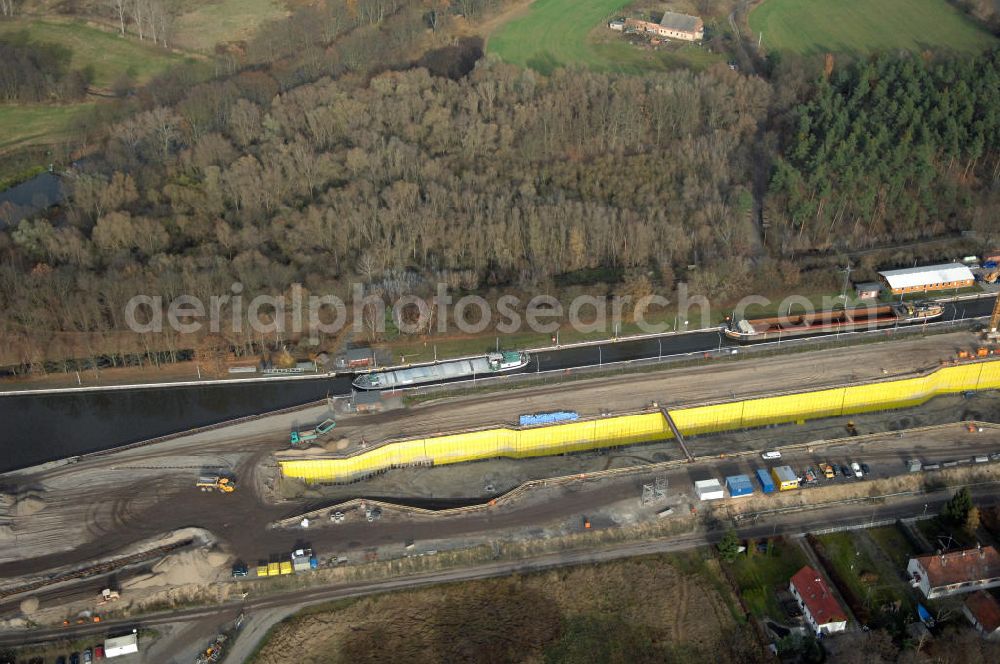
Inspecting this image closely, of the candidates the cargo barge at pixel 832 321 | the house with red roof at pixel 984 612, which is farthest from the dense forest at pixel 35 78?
the house with red roof at pixel 984 612

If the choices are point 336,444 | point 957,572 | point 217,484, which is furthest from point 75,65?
point 957,572

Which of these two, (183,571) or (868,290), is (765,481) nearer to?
(868,290)

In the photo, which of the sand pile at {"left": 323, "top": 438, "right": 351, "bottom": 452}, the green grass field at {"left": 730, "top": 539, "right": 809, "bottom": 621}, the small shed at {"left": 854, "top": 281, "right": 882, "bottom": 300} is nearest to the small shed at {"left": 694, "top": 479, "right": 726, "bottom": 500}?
the green grass field at {"left": 730, "top": 539, "right": 809, "bottom": 621}

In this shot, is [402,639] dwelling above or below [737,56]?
below

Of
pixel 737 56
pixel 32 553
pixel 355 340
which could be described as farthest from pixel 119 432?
pixel 737 56

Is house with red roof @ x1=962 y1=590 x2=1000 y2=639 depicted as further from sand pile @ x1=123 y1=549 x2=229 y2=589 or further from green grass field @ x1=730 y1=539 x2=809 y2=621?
sand pile @ x1=123 y1=549 x2=229 y2=589

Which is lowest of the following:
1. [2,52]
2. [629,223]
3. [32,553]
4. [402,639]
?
[402,639]

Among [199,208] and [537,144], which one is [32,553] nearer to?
[199,208]
